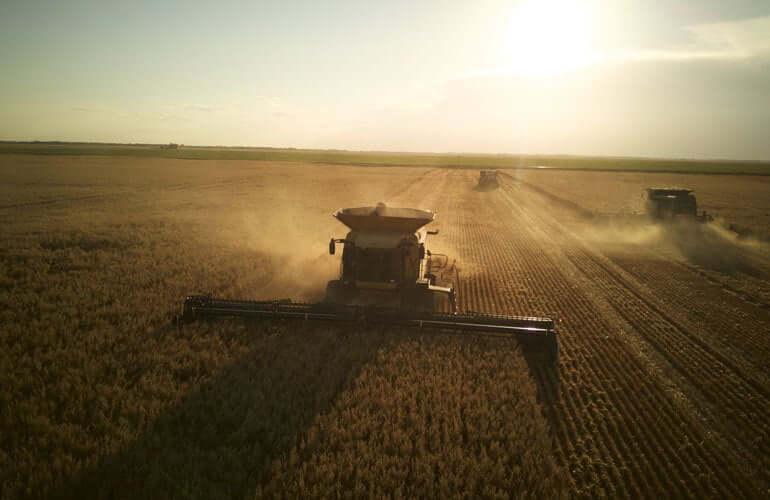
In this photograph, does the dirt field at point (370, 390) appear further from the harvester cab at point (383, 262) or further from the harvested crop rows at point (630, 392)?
the harvester cab at point (383, 262)

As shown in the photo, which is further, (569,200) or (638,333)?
(569,200)

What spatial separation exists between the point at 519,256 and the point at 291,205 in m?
16.9

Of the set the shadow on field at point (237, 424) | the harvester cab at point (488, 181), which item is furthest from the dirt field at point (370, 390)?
the harvester cab at point (488, 181)

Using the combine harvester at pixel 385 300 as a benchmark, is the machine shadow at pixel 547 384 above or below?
below

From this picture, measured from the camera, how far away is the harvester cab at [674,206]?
67.7 feet

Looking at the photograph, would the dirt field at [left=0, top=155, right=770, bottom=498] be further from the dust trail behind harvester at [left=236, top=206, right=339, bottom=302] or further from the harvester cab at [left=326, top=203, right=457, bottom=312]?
the harvester cab at [left=326, top=203, right=457, bottom=312]

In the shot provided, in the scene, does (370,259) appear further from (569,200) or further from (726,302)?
(569,200)

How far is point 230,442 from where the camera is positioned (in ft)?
16.4

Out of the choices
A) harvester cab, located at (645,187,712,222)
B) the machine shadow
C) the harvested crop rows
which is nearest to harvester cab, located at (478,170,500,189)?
harvester cab, located at (645,187,712,222)

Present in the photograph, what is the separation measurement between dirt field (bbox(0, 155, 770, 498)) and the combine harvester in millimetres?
371

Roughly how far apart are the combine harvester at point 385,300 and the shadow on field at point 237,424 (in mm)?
507

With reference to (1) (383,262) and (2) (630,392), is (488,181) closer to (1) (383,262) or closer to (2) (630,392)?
(1) (383,262)

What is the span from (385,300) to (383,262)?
3.09 feet

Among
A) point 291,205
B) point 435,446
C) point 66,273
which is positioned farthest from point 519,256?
point 291,205
